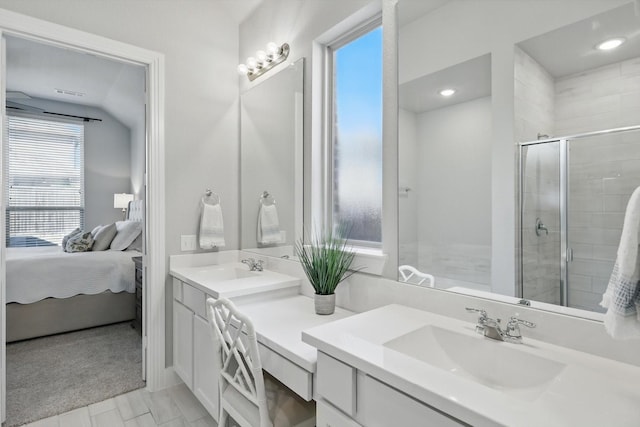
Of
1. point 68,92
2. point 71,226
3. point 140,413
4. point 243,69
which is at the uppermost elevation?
point 68,92

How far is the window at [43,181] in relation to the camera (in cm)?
504

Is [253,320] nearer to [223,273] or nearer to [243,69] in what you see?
[223,273]

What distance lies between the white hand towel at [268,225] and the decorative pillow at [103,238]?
250cm

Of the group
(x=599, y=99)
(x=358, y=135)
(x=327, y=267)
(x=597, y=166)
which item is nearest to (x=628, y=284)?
(x=597, y=166)

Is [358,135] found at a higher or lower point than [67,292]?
higher

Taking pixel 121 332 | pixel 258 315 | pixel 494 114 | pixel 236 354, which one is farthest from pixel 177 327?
pixel 494 114

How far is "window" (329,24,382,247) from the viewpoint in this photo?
1.79 meters

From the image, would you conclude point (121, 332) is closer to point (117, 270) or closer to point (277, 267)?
point (117, 270)

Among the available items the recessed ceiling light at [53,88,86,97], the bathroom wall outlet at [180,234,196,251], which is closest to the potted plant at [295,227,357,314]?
the bathroom wall outlet at [180,234,196,251]

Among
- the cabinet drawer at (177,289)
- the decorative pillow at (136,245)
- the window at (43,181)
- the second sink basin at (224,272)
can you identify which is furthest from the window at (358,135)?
the window at (43,181)

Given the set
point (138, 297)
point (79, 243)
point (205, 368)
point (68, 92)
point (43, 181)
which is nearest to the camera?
point (205, 368)

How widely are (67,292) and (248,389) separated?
2851 mm

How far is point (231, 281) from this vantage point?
198cm

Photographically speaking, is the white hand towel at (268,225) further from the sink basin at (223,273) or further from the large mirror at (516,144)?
the large mirror at (516,144)
